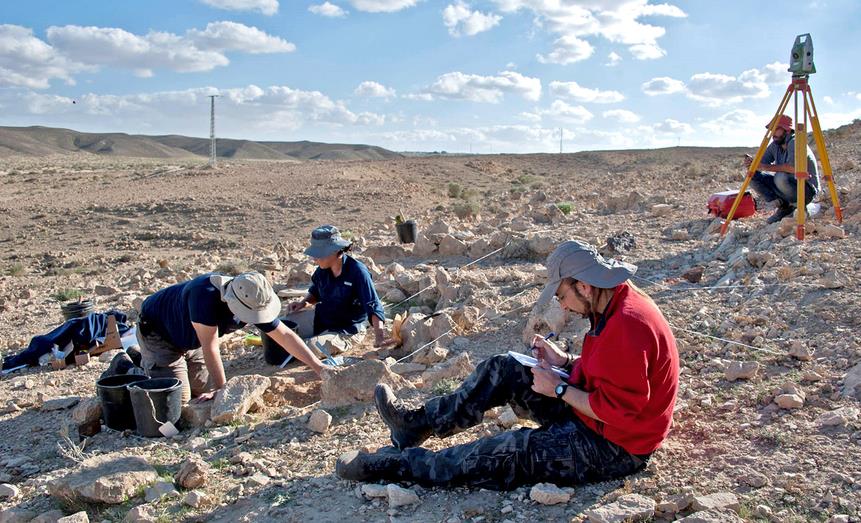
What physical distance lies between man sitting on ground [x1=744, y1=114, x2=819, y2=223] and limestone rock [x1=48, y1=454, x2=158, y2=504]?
6.55m

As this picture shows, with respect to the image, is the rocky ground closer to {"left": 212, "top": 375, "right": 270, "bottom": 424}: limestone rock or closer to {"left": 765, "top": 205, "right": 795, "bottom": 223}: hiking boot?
{"left": 212, "top": 375, "right": 270, "bottom": 424}: limestone rock

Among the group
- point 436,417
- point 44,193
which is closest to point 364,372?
point 436,417

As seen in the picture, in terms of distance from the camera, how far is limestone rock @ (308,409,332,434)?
4.06 metres

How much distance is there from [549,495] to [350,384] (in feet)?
5.58

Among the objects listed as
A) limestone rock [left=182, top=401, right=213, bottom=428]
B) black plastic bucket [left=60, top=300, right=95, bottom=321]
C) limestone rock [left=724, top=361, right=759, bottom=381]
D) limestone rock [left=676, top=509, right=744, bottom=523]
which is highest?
limestone rock [left=724, top=361, right=759, bottom=381]

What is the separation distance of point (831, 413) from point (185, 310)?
11.9 ft

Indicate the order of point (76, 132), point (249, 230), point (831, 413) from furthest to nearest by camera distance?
point (76, 132) → point (249, 230) → point (831, 413)

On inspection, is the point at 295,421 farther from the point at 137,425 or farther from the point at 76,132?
the point at 76,132

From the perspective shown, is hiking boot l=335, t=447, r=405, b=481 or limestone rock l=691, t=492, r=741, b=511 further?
hiking boot l=335, t=447, r=405, b=481

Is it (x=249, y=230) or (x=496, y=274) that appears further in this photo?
(x=249, y=230)

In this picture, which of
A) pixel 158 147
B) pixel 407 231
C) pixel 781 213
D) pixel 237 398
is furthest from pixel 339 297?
pixel 158 147

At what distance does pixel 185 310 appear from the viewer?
457 centimetres

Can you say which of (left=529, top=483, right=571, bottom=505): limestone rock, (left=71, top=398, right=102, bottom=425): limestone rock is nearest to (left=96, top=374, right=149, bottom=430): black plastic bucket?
(left=71, top=398, right=102, bottom=425): limestone rock

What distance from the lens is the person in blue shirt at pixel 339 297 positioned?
5.48 metres
